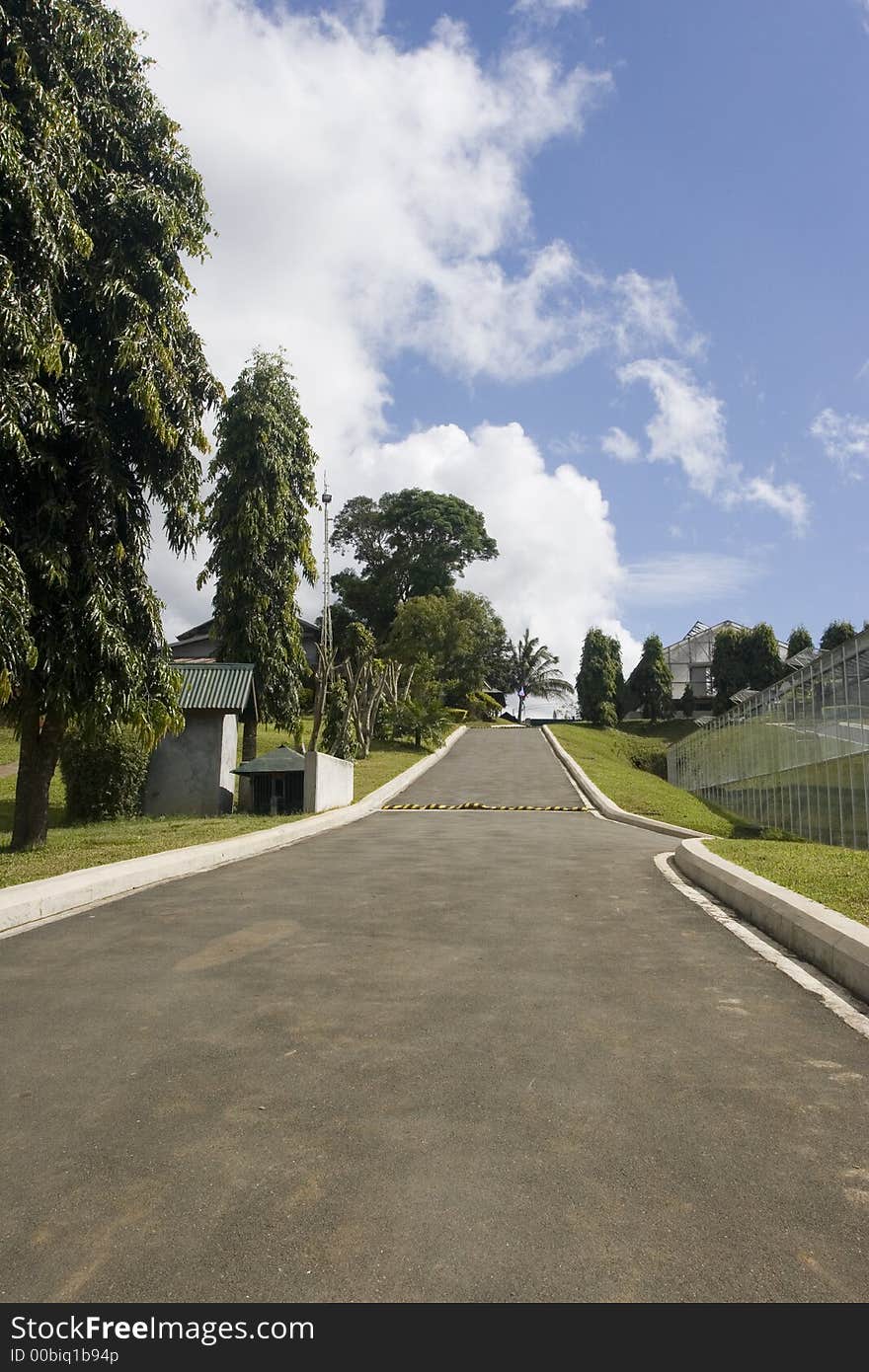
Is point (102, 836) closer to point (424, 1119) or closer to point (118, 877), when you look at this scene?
point (118, 877)

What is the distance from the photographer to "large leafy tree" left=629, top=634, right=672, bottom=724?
77062 millimetres

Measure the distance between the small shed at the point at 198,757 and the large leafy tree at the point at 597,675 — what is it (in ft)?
176

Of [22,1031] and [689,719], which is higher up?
[689,719]

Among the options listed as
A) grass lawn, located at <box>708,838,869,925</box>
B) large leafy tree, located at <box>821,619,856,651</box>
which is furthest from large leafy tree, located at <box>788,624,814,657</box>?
grass lawn, located at <box>708,838,869,925</box>

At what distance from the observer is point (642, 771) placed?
51188mm

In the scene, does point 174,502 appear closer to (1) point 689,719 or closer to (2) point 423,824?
(2) point 423,824

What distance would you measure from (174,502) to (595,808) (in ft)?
49.8

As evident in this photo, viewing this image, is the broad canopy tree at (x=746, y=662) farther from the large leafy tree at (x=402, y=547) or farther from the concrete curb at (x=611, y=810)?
the concrete curb at (x=611, y=810)

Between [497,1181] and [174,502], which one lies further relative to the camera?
[174,502]
